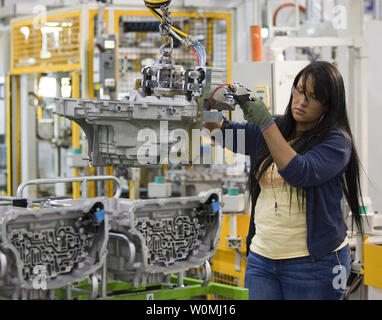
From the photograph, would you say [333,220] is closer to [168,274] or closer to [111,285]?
[168,274]

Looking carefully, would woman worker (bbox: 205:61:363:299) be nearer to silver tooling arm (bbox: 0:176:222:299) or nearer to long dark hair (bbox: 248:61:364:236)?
long dark hair (bbox: 248:61:364:236)

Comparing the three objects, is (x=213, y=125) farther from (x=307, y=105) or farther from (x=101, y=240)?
(x=101, y=240)

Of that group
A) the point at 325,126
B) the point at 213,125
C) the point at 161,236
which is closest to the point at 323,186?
the point at 325,126

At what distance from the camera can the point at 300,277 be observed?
9.66 ft

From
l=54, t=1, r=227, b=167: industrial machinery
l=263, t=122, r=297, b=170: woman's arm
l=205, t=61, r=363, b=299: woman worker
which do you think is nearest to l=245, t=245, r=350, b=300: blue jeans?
l=205, t=61, r=363, b=299: woman worker

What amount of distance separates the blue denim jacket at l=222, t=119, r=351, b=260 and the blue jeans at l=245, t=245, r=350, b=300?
5 cm

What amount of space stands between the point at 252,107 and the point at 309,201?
466mm

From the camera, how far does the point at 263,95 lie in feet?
18.1

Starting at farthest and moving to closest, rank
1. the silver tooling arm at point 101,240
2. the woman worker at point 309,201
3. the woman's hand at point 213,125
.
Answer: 1. the woman's hand at point 213,125
2. the woman worker at point 309,201
3. the silver tooling arm at point 101,240

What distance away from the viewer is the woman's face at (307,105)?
2996 millimetres

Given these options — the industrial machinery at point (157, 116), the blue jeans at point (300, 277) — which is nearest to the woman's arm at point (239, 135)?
the industrial machinery at point (157, 116)

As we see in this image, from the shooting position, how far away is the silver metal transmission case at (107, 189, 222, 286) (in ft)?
9.43

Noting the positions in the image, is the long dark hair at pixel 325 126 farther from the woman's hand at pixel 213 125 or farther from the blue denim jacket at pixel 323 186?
the woman's hand at pixel 213 125

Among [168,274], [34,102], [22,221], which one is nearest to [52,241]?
[22,221]
